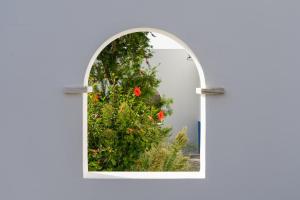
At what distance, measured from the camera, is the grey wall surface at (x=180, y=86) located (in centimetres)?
1201

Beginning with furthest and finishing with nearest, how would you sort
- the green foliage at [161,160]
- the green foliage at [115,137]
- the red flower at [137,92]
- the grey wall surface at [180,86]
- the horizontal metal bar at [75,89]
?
the grey wall surface at [180,86] → the red flower at [137,92] → the green foliage at [161,160] → the green foliage at [115,137] → the horizontal metal bar at [75,89]

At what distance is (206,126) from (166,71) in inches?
314

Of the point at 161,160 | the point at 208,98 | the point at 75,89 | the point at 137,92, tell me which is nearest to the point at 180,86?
the point at 137,92

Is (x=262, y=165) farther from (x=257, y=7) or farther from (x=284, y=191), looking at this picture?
(x=257, y=7)

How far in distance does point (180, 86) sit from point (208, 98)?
8.10 metres

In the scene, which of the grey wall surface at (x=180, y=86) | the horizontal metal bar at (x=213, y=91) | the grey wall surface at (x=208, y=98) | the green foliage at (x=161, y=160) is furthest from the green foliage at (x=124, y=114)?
the grey wall surface at (x=180, y=86)

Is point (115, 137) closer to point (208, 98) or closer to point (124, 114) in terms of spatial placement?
point (124, 114)

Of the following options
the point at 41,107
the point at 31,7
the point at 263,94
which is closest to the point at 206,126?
the point at 263,94

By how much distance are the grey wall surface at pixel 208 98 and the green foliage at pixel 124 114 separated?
1641 millimetres

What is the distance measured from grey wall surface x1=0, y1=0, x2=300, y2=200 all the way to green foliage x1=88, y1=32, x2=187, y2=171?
164 cm

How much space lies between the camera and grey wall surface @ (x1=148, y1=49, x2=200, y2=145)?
1201 centimetres

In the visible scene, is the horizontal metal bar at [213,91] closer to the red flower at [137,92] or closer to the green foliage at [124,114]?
the green foliage at [124,114]

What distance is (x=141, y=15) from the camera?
13.4ft

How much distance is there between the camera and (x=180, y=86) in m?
12.2
